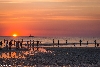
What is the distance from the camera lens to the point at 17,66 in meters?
26.3

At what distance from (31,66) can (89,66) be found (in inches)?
212

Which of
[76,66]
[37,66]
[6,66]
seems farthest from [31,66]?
[76,66]

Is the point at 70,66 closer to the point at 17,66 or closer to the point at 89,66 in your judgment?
the point at 89,66

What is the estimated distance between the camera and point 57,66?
1064 inches

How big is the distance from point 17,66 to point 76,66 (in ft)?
18.0

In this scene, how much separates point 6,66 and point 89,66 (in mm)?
7643

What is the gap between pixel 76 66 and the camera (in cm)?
2711

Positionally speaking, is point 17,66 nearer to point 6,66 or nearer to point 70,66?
point 6,66

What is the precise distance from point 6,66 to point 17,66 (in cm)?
101

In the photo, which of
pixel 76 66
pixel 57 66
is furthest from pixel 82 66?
pixel 57 66

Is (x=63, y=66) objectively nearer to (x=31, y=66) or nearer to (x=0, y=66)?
(x=31, y=66)

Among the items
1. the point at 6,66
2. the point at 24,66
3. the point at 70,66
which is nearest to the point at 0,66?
the point at 6,66

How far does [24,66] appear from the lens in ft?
86.2

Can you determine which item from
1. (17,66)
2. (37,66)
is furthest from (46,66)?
(17,66)
